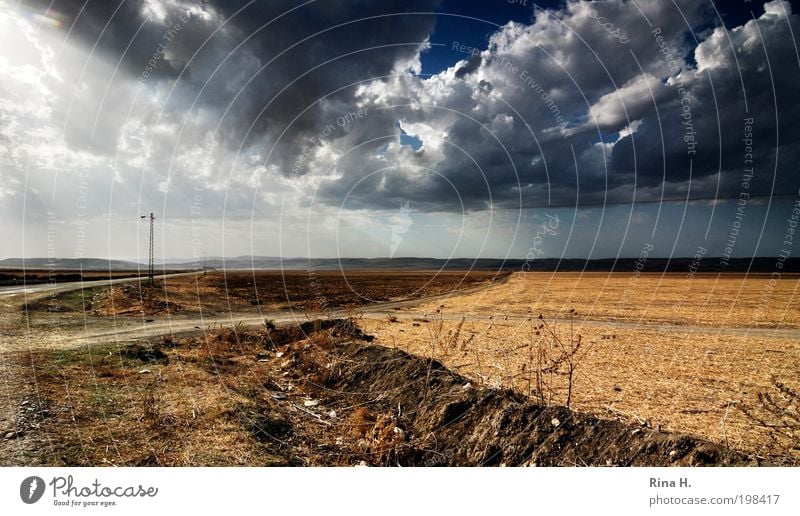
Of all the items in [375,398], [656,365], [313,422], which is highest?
[656,365]


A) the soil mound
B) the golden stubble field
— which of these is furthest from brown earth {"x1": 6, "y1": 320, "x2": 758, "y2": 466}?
the golden stubble field

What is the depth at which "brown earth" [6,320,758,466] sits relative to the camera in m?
6.31

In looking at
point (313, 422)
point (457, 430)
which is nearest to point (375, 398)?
point (313, 422)

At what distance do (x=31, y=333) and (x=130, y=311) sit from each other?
10246mm

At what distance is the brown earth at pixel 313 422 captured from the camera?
6312 millimetres

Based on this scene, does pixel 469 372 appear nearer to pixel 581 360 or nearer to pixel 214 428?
pixel 581 360

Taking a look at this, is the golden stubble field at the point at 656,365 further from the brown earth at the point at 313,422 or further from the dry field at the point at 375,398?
the brown earth at the point at 313,422

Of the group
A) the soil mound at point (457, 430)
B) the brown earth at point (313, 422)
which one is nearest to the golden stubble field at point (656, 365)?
the soil mound at point (457, 430)

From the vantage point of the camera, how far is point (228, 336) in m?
17.3

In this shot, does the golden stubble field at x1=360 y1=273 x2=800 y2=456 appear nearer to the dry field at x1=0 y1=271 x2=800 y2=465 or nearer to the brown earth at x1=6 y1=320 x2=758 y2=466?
the dry field at x1=0 y1=271 x2=800 y2=465

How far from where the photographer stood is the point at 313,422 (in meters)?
8.71

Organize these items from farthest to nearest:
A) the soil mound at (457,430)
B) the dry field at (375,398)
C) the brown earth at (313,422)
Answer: the dry field at (375,398) → the brown earth at (313,422) → the soil mound at (457,430)

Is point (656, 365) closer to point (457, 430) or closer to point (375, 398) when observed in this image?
point (457, 430)
